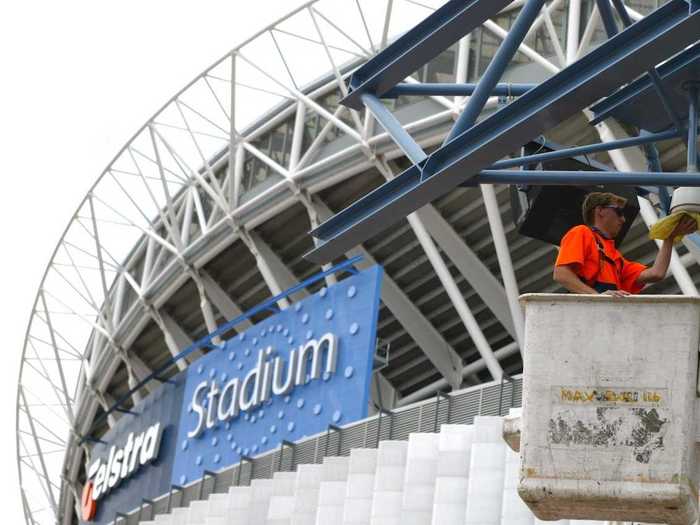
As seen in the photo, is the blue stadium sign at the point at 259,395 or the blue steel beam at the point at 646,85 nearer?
the blue steel beam at the point at 646,85

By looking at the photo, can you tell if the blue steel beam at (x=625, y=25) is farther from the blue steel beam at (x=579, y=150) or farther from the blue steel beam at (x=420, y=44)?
the blue steel beam at (x=420, y=44)

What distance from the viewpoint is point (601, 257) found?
991 cm

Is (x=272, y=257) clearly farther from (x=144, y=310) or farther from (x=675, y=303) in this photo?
(x=675, y=303)

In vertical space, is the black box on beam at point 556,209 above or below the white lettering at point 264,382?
below

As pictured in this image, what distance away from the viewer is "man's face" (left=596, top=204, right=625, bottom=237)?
33.2 ft

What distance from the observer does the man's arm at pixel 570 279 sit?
9.60 m

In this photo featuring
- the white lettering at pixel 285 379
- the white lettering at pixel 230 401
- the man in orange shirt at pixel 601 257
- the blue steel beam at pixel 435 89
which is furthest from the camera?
the white lettering at pixel 230 401

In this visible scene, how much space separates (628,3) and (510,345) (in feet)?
25.5

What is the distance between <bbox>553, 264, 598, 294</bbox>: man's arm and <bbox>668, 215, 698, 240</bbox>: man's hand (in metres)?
0.91

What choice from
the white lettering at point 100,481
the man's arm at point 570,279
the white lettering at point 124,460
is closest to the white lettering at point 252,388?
the white lettering at point 124,460

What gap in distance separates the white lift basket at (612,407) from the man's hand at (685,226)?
4.54 ft

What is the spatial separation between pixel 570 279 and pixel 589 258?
0.28 m

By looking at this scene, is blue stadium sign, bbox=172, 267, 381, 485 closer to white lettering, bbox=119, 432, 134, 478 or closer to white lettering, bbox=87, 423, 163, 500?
white lettering, bbox=87, 423, 163, 500

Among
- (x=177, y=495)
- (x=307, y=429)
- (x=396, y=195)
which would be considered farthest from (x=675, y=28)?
(x=177, y=495)
